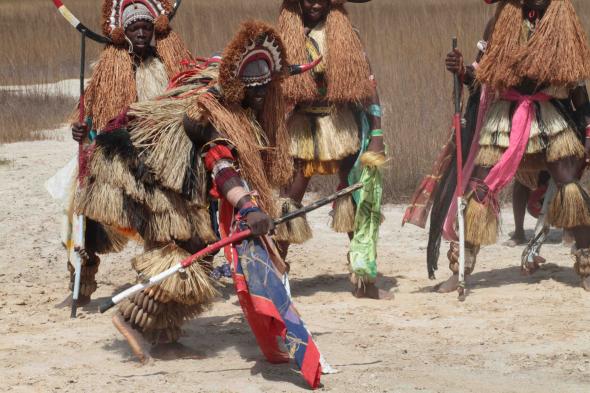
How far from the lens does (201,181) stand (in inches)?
211

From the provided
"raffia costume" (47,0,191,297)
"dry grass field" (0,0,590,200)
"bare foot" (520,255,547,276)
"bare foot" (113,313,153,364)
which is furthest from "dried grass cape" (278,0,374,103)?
"dry grass field" (0,0,590,200)

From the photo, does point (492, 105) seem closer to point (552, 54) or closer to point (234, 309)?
point (552, 54)

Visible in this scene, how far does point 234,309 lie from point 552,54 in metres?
2.43

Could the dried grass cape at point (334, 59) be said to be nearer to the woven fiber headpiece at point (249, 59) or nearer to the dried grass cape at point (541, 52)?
the dried grass cape at point (541, 52)

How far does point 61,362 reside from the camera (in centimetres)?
556

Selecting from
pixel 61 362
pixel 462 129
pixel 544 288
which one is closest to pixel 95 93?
pixel 61 362

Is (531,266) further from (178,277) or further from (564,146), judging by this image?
(178,277)

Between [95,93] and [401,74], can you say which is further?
[401,74]

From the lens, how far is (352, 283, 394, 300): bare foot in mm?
7004

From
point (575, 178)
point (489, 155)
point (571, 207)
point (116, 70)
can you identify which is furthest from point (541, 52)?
point (116, 70)

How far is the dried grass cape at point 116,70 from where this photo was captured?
6.45 metres

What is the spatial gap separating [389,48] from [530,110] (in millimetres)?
7934

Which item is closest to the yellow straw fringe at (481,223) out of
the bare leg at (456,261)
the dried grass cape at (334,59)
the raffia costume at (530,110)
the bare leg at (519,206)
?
the raffia costume at (530,110)

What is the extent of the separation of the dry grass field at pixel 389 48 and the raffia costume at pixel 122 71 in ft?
11.7
